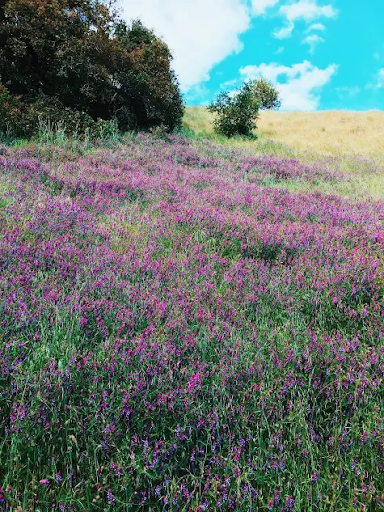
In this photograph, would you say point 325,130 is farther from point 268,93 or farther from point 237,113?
point 268,93

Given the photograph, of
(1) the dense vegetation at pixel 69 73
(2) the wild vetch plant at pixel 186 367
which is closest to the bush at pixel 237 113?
(1) the dense vegetation at pixel 69 73

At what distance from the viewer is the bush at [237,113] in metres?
20.8

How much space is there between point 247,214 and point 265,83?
54024 millimetres

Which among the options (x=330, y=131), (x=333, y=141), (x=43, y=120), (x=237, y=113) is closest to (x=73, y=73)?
(x=43, y=120)

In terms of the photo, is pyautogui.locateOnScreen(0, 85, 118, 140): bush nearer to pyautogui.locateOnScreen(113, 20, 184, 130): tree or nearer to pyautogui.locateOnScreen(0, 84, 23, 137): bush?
pyautogui.locateOnScreen(0, 84, 23, 137): bush

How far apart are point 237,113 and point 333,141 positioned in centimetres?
562

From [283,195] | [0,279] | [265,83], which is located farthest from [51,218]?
[265,83]

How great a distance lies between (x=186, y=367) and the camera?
2.33m

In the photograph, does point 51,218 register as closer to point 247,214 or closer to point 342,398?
point 247,214

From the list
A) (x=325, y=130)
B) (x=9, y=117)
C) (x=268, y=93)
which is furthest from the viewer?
(x=268, y=93)

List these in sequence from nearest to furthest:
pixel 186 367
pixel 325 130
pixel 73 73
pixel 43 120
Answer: pixel 186 367
pixel 43 120
pixel 73 73
pixel 325 130

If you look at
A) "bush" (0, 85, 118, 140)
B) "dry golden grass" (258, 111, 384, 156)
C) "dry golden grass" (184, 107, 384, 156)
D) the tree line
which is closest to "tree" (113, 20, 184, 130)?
the tree line

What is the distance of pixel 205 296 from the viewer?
131 inches

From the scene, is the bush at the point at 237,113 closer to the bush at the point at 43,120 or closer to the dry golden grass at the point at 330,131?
the dry golden grass at the point at 330,131
